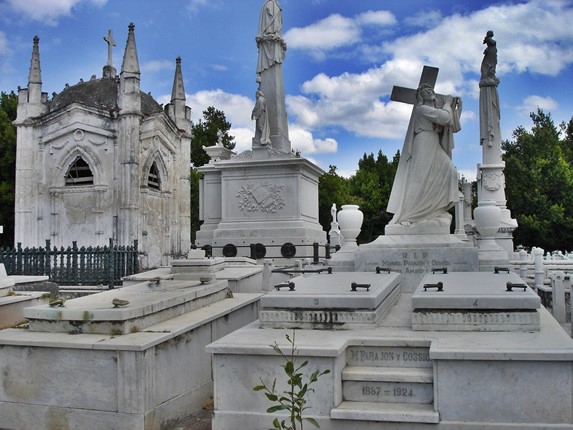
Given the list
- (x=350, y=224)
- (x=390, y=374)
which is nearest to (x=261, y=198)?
(x=350, y=224)

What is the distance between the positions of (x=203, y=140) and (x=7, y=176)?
67.6 feet

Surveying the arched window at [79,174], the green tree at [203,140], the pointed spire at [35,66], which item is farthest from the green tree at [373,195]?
the pointed spire at [35,66]

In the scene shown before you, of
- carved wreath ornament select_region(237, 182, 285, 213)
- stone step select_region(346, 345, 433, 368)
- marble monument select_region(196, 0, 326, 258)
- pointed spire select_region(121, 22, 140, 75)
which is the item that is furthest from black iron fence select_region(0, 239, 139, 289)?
pointed spire select_region(121, 22, 140, 75)

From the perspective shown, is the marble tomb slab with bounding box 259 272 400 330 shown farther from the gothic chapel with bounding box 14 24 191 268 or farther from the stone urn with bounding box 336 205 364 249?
the gothic chapel with bounding box 14 24 191 268

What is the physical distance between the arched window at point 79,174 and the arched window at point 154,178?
116 inches

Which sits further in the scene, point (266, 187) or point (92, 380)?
point (266, 187)

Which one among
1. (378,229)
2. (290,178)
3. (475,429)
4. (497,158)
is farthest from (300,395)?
(378,229)

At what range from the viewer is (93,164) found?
28.7 meters

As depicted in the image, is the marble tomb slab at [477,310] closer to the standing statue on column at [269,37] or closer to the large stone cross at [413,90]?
the large stone cross at [413,90]

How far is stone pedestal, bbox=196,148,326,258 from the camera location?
17672mm

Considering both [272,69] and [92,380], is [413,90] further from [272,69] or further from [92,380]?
[272,69]

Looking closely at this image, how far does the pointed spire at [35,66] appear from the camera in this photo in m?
30.0

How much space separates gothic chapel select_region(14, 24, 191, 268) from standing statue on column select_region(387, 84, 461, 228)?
20.8m

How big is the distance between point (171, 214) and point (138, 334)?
27219 mm
